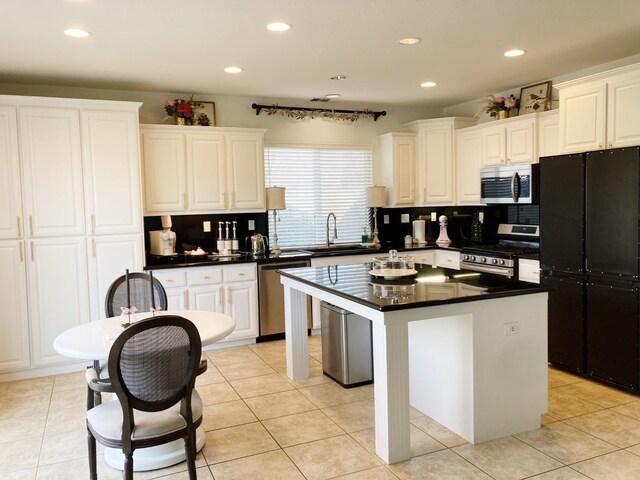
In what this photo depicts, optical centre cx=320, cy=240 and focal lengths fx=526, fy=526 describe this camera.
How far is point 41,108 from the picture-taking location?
4383 millimetres

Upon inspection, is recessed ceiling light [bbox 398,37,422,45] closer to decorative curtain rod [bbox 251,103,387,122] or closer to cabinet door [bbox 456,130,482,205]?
cabinet door [bbox 456,130,482,205]

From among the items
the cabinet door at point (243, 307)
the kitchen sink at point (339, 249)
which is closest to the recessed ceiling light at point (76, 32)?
the cabinet door at point (243, 307)

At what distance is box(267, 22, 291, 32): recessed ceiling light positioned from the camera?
337 centimetres

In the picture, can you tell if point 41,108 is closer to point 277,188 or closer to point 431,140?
point 277,188

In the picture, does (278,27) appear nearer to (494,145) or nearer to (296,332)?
(296,332)

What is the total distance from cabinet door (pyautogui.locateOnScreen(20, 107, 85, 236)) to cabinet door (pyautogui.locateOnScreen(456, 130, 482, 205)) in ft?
13.0

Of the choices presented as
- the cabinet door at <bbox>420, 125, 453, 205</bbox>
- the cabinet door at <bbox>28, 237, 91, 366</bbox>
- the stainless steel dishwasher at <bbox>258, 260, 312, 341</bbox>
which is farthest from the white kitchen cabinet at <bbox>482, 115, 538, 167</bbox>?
the cabinet door at <bbox>28, 237, 91, 366</bbox>

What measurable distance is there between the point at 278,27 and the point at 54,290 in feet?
9.54

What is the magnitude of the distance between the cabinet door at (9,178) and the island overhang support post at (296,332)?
233 cm

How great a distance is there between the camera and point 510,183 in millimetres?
5160

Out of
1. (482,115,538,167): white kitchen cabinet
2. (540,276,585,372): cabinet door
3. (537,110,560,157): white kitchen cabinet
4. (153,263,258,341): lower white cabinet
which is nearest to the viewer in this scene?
(540,276,585,372): cabinet door

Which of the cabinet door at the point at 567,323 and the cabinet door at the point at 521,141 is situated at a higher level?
the cabinet door at the point at 521,141

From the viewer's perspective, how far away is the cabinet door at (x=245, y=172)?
5410mm

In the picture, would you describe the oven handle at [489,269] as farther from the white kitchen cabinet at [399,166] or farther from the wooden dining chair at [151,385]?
the wooden dining chair at [151,385]
